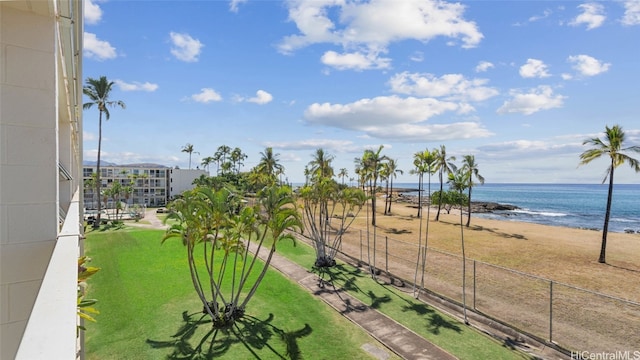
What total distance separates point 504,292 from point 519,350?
5.52 metres

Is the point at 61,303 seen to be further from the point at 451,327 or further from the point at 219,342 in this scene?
the point at 451,327

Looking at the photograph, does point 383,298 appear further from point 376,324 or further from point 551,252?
point 551,252

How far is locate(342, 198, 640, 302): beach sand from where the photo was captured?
19469 millimetres

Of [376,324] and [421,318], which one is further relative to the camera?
[421,318]

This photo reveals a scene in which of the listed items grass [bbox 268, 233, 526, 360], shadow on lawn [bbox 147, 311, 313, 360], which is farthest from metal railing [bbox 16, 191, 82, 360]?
grass [bbox 268, 233, 526, 360]

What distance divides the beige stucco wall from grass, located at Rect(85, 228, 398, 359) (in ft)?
32.3

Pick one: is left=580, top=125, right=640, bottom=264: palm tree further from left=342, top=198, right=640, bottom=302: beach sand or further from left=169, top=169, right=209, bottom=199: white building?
left=169, top=169, right=209, bottom=199: white building

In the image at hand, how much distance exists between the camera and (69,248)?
2584 millimetres

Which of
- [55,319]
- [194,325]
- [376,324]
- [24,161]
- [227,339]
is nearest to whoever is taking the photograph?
[55,319]

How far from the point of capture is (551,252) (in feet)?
88.5

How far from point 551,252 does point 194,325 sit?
27620 millimetres

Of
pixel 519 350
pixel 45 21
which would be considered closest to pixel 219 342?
pixel 519 350

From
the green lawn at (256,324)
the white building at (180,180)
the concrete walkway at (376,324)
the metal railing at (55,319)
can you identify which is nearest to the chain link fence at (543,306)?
the green lawn at (256,324)

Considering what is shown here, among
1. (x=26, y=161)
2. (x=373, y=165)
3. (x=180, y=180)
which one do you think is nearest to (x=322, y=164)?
(x=373, y=165)
